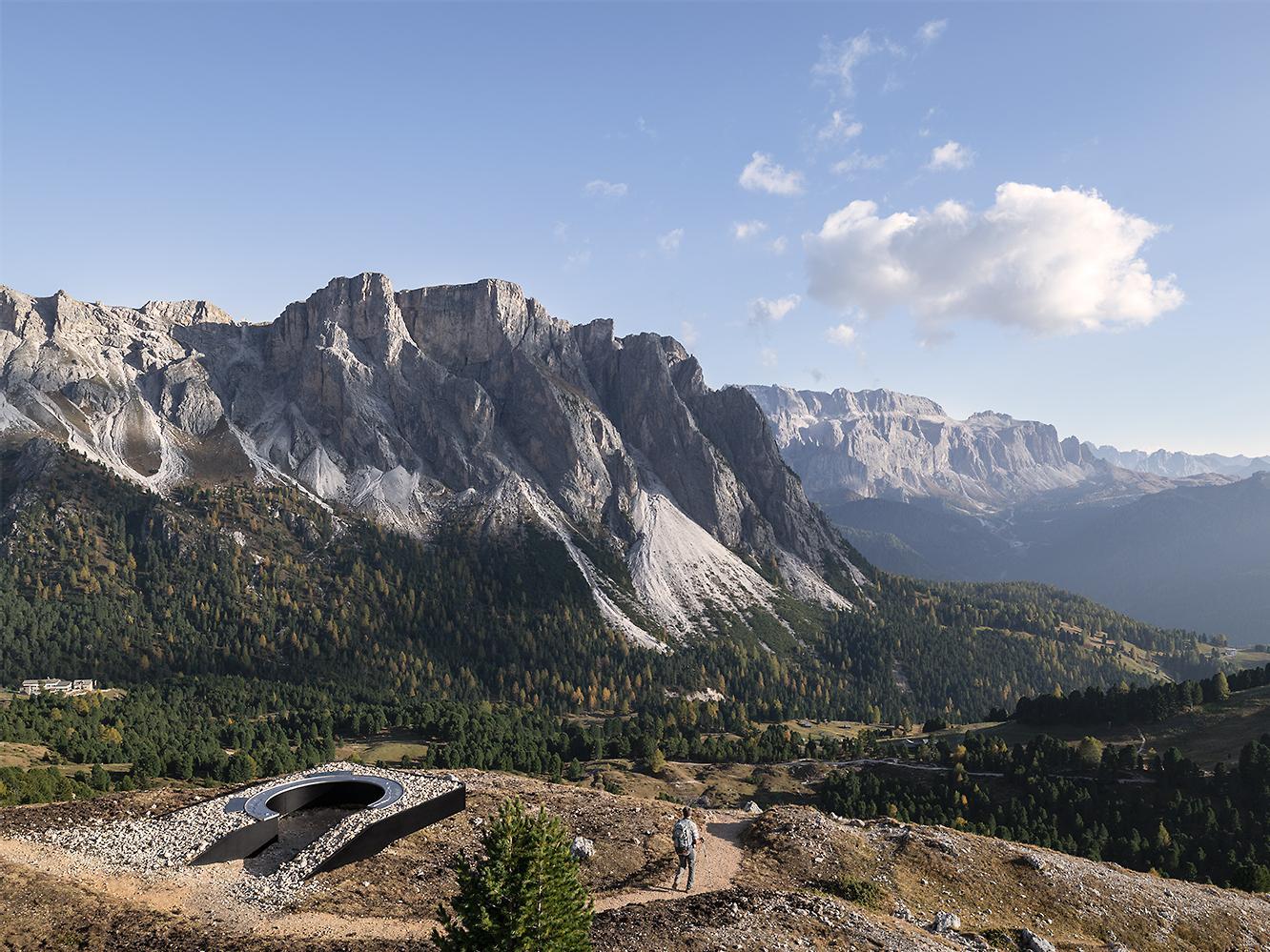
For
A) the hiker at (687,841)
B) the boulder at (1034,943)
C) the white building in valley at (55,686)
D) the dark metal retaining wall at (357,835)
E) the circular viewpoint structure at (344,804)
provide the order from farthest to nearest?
the white building in valley at (55,686) < the circular viewpoint structure at (344,804) < the dark metal retaining wall at (357,835) < the hiker at (687,841) < the boulder at (1034,943)

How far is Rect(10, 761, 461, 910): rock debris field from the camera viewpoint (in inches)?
1844

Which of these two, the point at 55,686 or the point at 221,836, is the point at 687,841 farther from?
the point at 55,686

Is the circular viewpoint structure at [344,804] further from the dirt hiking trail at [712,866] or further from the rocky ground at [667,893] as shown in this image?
the dirt hiking trail at [712,866]

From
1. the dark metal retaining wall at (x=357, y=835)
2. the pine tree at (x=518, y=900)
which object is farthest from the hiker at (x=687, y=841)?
the dark metal retaining wall at (x=357, y=835)

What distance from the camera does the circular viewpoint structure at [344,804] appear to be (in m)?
50.2

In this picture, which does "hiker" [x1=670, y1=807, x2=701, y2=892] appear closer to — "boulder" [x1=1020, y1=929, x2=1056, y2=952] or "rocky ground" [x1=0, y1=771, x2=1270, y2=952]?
"rocky ground" [x1=0, y1=771, x2=1270, y2=952]

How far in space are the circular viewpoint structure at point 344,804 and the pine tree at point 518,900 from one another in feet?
81.8

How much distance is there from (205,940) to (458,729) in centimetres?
11627

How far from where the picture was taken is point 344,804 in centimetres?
6147

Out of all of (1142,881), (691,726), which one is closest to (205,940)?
(1142,881)

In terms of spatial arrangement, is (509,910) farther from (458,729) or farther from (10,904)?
(458,729)

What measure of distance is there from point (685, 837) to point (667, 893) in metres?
3.57

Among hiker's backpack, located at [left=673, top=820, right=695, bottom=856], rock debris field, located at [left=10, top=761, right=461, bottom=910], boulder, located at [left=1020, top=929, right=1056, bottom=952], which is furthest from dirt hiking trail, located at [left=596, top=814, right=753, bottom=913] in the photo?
rock debris field, located at [left=10, top=761, right=461, bottom=910]

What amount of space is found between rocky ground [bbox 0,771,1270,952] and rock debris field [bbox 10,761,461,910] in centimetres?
28
